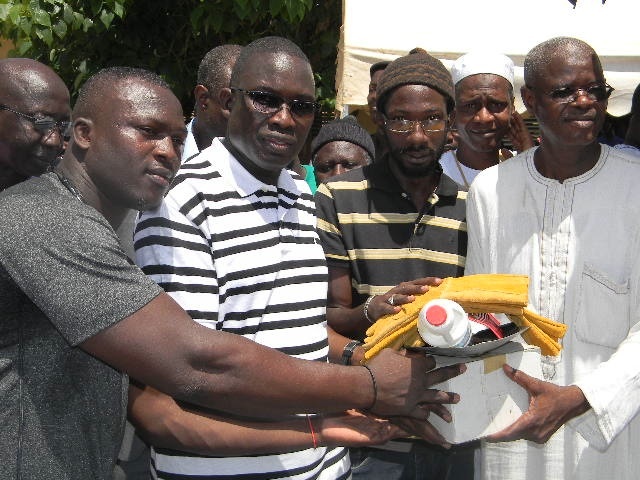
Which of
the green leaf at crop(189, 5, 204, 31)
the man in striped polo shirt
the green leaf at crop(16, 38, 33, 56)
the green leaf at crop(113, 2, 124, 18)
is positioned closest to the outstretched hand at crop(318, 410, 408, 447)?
the man in striped polo shirt

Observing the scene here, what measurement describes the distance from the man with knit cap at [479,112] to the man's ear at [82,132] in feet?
7.37

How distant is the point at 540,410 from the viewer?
2318mm

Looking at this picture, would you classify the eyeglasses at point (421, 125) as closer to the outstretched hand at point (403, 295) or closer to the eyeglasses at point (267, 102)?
the eyeglasses at point (267, 102)

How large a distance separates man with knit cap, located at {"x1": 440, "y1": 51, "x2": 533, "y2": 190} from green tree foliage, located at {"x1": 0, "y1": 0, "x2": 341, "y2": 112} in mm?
2942

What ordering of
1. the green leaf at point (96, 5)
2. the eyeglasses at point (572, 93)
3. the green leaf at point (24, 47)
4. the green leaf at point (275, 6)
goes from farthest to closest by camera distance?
the green leaf at point (24, 47) → the green leaf at point (96, 5) → the green leaf at point (275, 6) → the eyeglasses at point (572, 93)

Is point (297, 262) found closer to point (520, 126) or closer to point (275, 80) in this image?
point (275, 80)

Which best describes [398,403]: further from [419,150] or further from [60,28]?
[60,28]

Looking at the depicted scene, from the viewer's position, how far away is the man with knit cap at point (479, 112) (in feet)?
12.6

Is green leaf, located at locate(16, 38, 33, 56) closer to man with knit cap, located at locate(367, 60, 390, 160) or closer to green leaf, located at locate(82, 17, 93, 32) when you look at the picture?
green leaf, located at locate(82, 17, 93, 32)

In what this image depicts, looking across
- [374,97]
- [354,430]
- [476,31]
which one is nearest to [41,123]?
[354,430]

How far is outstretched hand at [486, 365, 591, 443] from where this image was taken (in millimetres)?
2279

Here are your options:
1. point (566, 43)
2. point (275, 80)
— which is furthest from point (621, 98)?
point (275, 80)

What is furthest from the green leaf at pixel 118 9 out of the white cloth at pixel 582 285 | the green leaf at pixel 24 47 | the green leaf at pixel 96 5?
the white cloth at pixel 582 285

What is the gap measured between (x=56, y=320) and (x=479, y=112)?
8.94ft
